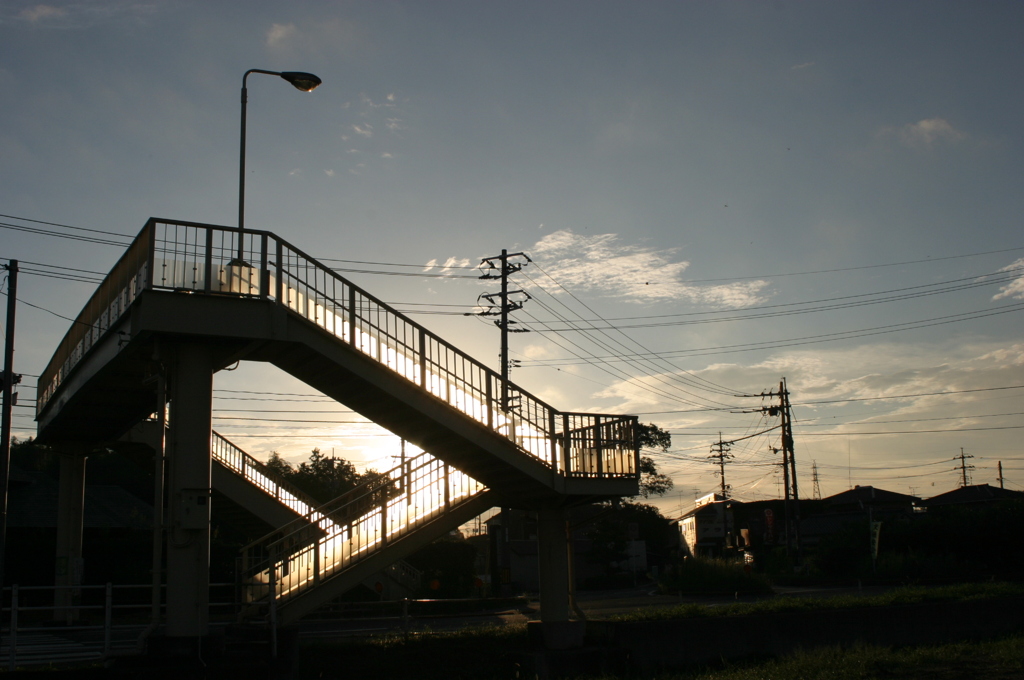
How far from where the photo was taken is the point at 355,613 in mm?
22797

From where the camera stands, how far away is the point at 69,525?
A: 2038 centimetres

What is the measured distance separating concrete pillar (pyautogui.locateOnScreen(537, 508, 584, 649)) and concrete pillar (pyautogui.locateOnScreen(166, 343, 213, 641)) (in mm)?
7284

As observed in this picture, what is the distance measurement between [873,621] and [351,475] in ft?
205

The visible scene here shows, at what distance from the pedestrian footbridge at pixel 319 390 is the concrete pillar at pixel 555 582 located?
4 centimetres

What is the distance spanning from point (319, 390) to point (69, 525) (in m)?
10.1

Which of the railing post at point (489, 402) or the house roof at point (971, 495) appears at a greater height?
the railing post at point (489, 402)

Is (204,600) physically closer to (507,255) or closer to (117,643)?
(117,643)

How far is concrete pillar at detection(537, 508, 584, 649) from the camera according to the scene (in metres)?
16.7

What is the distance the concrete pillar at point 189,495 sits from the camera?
465 inches

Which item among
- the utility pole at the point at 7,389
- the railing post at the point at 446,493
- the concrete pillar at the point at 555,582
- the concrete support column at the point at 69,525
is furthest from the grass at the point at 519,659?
the utility pole at the point at 7,389

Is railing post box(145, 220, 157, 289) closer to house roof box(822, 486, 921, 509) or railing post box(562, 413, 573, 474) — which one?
railing post box(562, 413, 573, 474)

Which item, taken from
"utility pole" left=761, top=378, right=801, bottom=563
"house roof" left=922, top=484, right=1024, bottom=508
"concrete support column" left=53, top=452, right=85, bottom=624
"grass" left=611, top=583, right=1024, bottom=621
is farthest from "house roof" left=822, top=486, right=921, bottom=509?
"concrete support column" left=53, top=452, right=85, bottom=624

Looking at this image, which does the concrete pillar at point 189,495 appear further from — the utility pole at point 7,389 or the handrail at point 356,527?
the utility pole at point 7,389

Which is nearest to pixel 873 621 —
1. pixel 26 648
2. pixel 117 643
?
pixel 117 643
